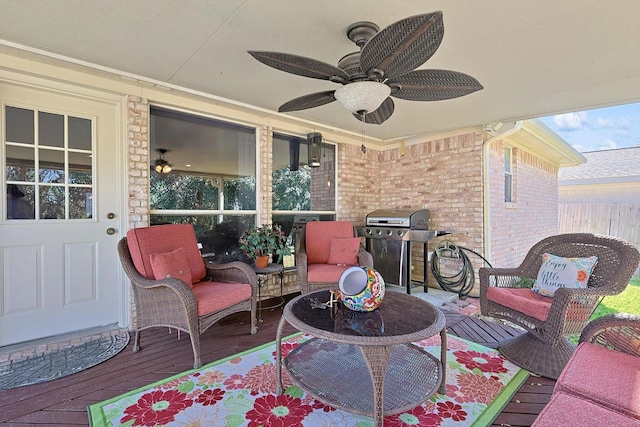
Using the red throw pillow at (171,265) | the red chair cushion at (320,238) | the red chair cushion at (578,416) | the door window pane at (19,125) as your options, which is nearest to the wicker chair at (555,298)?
the red chair cushion at (578,416)

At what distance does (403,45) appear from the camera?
151 centimetres

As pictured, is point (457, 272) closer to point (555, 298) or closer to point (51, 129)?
point (555, 298)

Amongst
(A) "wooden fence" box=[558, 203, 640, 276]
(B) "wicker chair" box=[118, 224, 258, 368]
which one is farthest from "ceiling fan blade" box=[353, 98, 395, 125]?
(A) "wooden fence" box=[558, 203, 640, 276]

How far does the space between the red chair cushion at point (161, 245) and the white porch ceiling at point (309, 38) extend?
1.40 metres

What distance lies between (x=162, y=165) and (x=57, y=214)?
1.00 meters

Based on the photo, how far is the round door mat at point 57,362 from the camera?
213cm

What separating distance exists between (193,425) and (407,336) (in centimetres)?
127

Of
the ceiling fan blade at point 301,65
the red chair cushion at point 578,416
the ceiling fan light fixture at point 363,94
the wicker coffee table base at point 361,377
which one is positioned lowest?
the wicker coffee table base at point 361,377

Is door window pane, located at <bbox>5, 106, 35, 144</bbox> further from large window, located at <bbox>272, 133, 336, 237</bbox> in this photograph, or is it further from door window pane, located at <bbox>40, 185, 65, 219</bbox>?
large window, located at <bbox>272, 133, 336, 237</bbox>

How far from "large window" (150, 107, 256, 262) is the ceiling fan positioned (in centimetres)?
176

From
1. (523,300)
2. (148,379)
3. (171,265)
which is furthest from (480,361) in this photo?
(171,265)

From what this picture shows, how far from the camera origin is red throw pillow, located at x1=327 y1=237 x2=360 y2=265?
374cm

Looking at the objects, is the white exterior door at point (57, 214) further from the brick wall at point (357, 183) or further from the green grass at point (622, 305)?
the green grass at point (622, 305)

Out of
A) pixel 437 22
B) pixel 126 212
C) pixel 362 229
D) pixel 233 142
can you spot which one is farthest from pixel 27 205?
pixel 362 229
